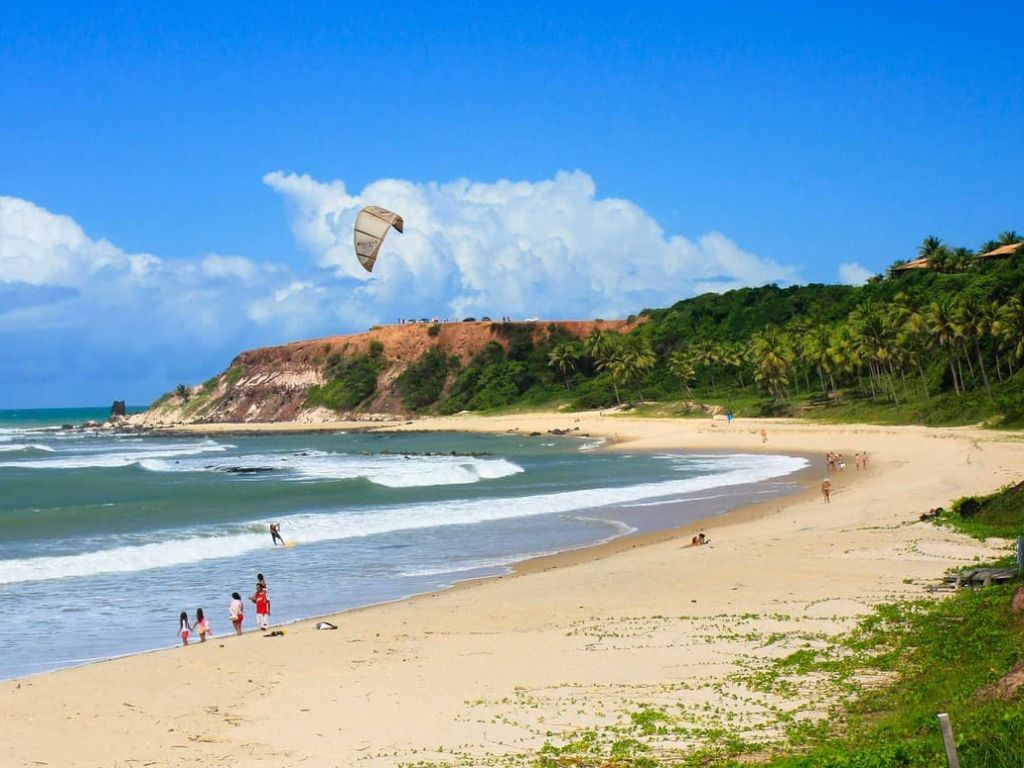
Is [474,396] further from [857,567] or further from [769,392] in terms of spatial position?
[857,567]

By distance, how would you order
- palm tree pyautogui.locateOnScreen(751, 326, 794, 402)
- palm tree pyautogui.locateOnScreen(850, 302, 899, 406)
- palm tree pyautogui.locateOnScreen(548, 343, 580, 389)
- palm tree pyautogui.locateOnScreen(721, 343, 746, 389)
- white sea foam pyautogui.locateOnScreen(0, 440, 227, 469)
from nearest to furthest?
palm tree pyautogui.locateOnScreen(850, 302, 899, 406) < white sea foam pyautogui.locateOnScreen(0, 440, 227, 469) < palm tree pyautogui.locateOnScreen(751, 326, 794, 402) < palm tree pyautogui.locateOnScreen(721, 343, 746, 389) < palm tree pyautogui.locateOnScreen(548, 343, 580, 389)

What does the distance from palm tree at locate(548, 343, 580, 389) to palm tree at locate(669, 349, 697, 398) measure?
53.0 ft

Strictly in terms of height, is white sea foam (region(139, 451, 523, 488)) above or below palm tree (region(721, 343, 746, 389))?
below

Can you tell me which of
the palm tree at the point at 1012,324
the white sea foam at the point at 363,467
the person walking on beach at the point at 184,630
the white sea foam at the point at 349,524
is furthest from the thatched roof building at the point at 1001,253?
the person walking on beach at the point at 184,630

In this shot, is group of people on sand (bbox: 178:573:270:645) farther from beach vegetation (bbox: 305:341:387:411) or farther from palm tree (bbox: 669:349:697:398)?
beach vegetation (bbox: 305:341:387:411)

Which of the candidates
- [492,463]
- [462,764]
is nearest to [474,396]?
[492,463]

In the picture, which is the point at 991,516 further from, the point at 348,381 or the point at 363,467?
the point at 348,381

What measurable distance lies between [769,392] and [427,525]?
54711mm

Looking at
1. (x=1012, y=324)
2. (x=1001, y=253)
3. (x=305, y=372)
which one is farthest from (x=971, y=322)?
(x=305, y=372)

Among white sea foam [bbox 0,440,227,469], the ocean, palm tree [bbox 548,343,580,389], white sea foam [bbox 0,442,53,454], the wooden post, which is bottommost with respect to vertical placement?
the ocean

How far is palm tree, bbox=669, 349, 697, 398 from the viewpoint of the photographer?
8569 cm

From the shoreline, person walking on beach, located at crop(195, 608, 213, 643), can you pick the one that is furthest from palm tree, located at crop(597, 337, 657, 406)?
person walking on beach, located at crop(195, 608, 213, 643)

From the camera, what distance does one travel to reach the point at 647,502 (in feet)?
A: 105

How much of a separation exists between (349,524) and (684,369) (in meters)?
59.4
